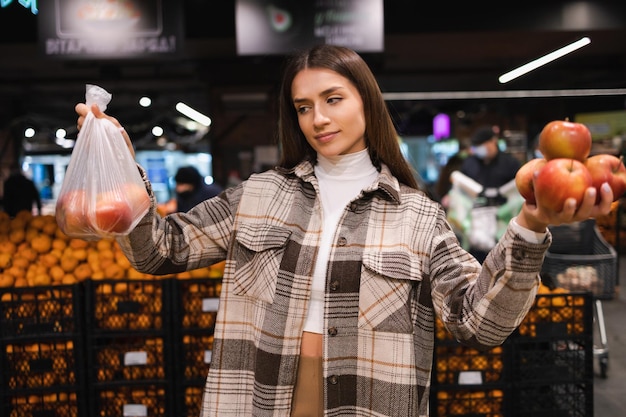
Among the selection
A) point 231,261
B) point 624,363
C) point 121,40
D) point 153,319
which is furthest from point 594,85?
point 231,261

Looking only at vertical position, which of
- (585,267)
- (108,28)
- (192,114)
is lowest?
(585,267)

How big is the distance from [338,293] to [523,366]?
170 cm

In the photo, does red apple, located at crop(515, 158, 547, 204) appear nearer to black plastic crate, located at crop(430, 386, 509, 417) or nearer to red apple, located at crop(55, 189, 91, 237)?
red apple, located at crop(55, 189, 91, 237)

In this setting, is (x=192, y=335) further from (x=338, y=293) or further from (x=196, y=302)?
(x=338, y=293)

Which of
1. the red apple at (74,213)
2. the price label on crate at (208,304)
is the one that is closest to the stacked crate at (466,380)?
the price label on crate at (208,304)

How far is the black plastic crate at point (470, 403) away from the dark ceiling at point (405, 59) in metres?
3.10

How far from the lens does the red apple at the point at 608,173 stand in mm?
1071

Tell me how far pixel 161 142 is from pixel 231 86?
21.6 ft

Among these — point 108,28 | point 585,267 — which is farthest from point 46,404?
point 585,267

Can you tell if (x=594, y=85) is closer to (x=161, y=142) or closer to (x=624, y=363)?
(x=624, y=363)

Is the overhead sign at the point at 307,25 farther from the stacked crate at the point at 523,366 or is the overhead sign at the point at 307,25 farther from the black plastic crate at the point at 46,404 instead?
the black plastic crate at the point at 46,404

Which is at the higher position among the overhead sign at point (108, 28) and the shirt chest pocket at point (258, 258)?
the overhead sign at point (108, 28)

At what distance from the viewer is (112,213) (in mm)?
1318

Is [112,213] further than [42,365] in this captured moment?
No
